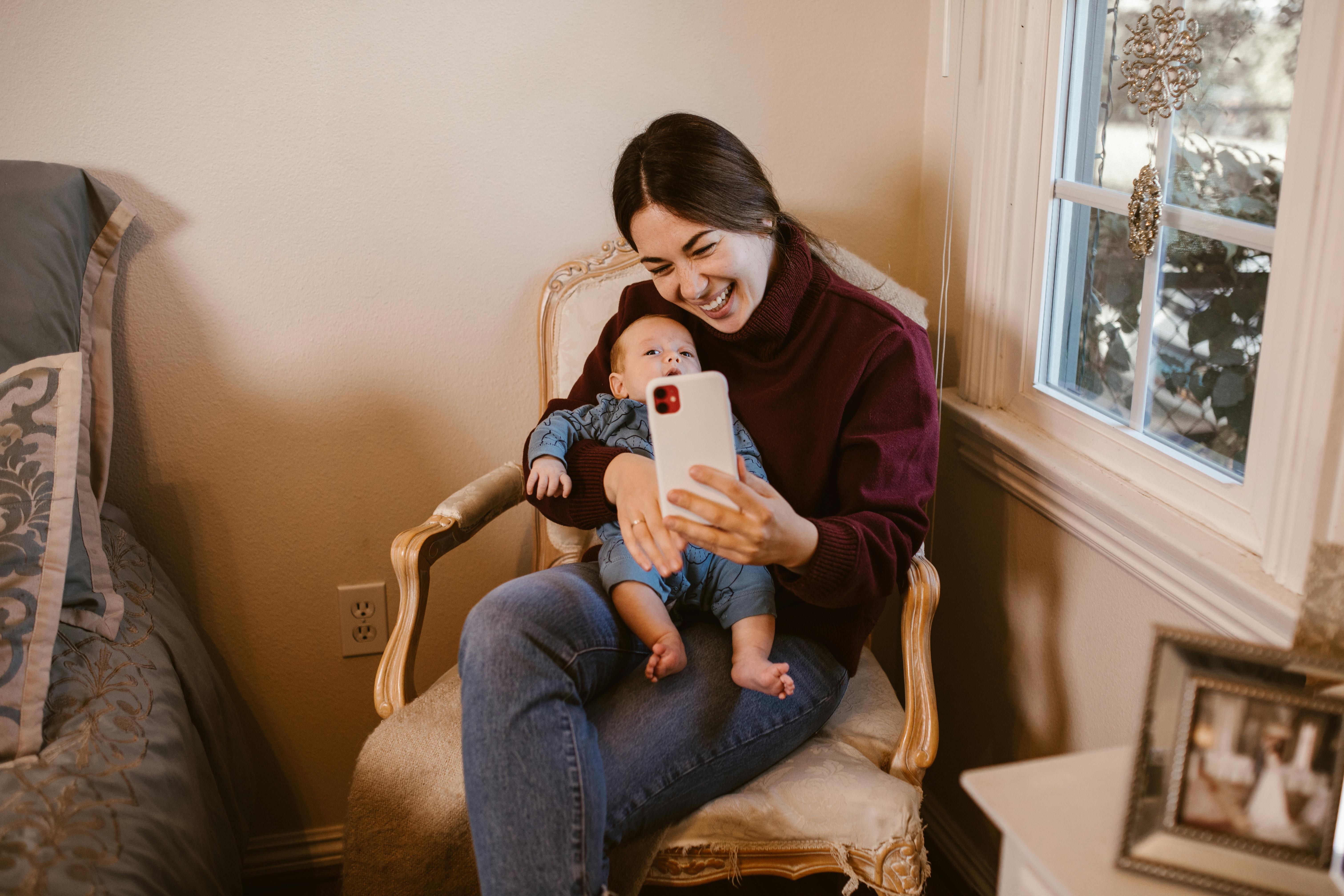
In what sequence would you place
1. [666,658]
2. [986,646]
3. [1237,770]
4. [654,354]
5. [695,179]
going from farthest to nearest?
1. [986,646]
2. [654,354]
3. [695,179]
4. [666,658]
5. [1237,770]

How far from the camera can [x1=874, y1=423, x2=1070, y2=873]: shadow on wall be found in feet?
4.60

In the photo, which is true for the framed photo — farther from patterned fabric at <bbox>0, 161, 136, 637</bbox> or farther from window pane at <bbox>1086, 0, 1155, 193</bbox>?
patterned fabric at <bbox>0, 161, 136, 637</bbox>

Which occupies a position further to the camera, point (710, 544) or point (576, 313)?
point (576, 313)

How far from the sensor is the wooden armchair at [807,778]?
1117 mm

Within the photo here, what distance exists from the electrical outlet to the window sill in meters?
1.07

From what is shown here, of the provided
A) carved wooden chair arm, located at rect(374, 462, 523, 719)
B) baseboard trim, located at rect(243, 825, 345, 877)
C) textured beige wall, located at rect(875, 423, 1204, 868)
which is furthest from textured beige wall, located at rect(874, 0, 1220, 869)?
baseboard trim, located at rect(243, 825, 345, 877)

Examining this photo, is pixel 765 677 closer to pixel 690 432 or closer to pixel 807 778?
pixel 807 778

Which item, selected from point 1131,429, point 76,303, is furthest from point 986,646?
point 76,303

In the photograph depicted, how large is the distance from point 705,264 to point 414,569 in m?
0.58

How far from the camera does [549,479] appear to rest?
1.29 meters

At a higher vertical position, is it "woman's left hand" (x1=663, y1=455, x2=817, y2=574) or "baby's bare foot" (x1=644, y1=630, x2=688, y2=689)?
"woman's left hand" (x1=663, y1=455, x2=817, y2=574)

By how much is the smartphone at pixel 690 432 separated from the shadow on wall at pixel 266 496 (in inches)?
31.1

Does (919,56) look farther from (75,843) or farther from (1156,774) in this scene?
(75,843)

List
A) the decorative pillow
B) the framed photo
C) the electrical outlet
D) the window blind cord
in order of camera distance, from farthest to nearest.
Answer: the electrical outlet
the window blind cord
the decorative pillow
the framed photo
